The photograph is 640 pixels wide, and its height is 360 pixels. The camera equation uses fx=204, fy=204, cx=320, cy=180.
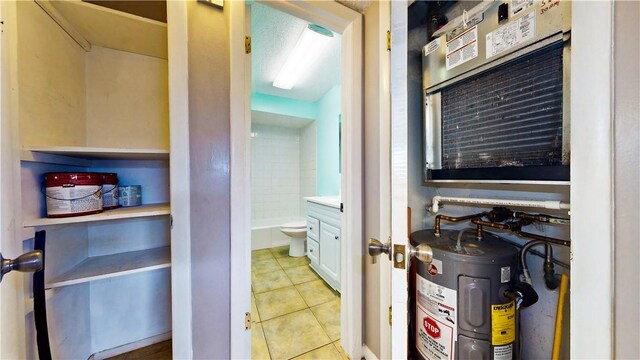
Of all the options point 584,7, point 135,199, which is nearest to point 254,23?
point 135,199

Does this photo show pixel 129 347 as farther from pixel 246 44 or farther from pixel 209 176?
pixel 246 44

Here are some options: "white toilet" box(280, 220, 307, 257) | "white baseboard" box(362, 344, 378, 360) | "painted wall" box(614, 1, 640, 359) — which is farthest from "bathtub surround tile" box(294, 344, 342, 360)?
"white toilet" box(280, 220, 307, 257)

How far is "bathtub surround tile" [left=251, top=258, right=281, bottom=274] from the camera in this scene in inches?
95.4

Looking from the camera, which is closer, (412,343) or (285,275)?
(412,343)

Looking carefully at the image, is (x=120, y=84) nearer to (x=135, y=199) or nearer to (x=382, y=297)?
(x=135, y=199)

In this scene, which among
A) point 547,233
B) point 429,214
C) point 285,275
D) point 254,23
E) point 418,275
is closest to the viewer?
point 547,233

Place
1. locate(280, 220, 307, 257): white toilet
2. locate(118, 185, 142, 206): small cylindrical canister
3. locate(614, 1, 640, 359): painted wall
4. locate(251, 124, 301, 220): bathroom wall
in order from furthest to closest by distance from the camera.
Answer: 1. locate(251, 124, 301, 220): bathroom wall
2. locate(280, 220, 307, 257): white toilet
3. locate(118, 185, 142, 206): small cylindrical canister
4. locate(614, 1, 640, 359): painted wall

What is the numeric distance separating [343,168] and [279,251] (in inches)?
88.9

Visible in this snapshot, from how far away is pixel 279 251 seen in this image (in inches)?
121

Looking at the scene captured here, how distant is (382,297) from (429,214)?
58 cm

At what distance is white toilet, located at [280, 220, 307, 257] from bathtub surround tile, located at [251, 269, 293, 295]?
0.48 m

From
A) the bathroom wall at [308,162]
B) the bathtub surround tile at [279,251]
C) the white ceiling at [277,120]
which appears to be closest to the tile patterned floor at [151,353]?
the bathtub surround tile at [279,251]

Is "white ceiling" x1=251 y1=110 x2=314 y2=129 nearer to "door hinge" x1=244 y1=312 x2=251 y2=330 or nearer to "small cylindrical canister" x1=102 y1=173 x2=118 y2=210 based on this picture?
"small cylindrical canister" x1=102 y1=173 x2=118 y2=210

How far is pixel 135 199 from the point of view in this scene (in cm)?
116
